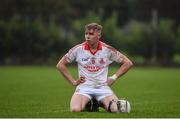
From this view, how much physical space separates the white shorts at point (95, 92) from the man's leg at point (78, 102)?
9 centimetres

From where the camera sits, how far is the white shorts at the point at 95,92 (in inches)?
572

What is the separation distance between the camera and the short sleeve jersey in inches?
572

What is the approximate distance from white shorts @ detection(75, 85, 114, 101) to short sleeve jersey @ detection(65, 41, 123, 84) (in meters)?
0.15

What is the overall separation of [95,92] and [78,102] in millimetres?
469

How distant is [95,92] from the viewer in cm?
1455

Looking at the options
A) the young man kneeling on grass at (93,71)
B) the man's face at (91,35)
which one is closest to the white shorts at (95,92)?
the young man kneeling on grass at (93,71)

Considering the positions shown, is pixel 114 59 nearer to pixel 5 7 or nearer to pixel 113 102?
pixel 113 102

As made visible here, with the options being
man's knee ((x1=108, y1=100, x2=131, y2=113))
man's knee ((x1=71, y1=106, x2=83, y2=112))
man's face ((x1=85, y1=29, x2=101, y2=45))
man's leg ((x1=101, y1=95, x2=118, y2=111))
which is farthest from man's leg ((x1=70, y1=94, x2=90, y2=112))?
man's face ((x1=85, y1=29, x2=101, y2=45))

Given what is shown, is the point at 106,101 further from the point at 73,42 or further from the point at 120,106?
the point at 73,42

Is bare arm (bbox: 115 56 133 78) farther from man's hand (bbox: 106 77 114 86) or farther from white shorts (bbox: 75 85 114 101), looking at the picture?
white shorts (bbox: 75 85 114 101)

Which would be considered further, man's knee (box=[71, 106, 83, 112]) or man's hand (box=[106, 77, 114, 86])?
man's hand (box=[106, 77, 114, 86])

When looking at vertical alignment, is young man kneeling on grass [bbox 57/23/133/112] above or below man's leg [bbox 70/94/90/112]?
above

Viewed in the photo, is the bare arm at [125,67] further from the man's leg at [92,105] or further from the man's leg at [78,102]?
the man's leg at [78,102]

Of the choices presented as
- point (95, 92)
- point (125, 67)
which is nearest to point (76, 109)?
point (95, 92)
